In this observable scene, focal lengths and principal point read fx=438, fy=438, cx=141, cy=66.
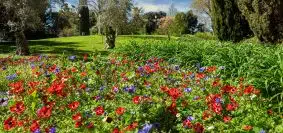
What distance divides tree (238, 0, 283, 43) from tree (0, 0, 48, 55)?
470 inches

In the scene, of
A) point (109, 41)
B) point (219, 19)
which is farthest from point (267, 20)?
point (109, 41)

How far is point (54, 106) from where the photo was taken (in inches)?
261

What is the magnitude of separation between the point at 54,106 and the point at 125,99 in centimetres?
120

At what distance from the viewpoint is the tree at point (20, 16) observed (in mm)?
22781

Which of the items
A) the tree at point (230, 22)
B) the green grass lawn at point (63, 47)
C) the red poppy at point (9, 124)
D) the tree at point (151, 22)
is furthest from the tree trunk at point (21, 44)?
the tree at point (151, 22)

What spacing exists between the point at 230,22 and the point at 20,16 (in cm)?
1086

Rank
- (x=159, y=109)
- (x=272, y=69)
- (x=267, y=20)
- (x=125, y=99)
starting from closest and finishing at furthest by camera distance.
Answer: (x=159, y=109)
(x=125, y=99)
(x=272, y=69)
(x=267, y=20)

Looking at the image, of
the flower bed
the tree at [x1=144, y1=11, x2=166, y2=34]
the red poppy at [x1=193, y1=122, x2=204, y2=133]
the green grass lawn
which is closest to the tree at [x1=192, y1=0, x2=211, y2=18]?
the tree at [x1=144, y1=11, x2=166, y2=34]

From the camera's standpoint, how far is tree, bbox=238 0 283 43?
51.2 ft

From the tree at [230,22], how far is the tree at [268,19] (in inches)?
193

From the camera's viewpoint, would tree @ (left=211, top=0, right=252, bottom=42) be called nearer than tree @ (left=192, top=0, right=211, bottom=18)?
Yes

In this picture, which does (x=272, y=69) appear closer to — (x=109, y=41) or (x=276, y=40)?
(x=276, y=40)

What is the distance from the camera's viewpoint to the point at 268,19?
1581 centimetres

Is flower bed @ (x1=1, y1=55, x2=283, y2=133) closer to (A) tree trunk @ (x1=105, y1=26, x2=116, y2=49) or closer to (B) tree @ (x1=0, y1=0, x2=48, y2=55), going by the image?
(B) tree @ (x1=0, y1=0, x2=48, y2=55)
